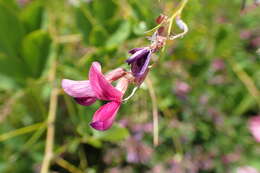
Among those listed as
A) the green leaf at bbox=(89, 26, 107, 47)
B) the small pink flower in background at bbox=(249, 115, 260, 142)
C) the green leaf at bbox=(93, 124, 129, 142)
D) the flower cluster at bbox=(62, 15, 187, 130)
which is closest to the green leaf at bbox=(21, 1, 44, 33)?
the green leaf at bbox=(89, 26, 107, 47)

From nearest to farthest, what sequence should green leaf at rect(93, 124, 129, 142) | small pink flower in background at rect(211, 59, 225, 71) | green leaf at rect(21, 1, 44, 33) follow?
green leaf at rect(93, 124, 129, 142), green leaf at rect(21, 1, 44, 33), small pink flower in background at rect(211, 59, 225, 71)

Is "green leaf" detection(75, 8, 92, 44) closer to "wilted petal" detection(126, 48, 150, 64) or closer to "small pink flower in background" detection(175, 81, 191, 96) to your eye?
"small pink flower in background" detection(175, 81, 191, 96)

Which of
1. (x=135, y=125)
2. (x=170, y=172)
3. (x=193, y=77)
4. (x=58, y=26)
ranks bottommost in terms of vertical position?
(x=170, y=172)

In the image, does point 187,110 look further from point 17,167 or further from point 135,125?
point 17,167

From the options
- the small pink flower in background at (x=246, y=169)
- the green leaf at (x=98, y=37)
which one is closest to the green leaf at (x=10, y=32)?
the green leaf at (x=98, y=37)

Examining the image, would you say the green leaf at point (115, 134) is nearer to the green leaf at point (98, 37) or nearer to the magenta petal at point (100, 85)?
the green leaf at point (98, 37)

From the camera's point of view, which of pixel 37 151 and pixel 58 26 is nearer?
pixel 37 151

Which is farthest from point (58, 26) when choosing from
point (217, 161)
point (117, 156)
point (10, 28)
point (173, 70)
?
point (217, 161)
